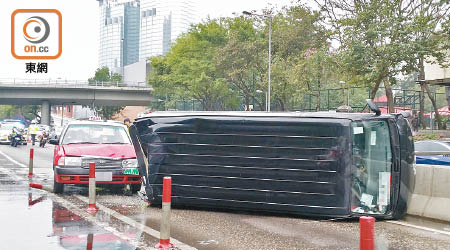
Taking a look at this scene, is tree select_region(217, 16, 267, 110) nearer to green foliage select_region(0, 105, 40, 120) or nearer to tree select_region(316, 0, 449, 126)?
tree select_region(316, 0, 449, 126)

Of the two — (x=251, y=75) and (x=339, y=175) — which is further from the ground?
(x=251, y=75)

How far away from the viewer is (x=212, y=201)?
33.3 feet

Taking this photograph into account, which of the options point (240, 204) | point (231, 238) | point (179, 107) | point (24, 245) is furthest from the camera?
point (179, 107)

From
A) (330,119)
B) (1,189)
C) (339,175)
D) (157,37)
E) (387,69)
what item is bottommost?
(1,189)

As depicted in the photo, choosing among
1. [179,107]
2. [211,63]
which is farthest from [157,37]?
[211,63]

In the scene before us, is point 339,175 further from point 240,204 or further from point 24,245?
point 24,245

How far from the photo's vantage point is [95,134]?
13.4 metres

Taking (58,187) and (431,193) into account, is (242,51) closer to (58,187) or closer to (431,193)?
(58,187)

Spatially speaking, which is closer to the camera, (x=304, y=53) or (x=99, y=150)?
(x=99, y=150)

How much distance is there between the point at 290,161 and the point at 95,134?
565cm

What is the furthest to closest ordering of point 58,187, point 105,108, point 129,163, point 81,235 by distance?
1. point 105,108
2. point 58,187
3. point 129,163
4. point 81,235

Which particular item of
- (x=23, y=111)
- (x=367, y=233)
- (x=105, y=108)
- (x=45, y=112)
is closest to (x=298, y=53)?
(x=367, y=233)

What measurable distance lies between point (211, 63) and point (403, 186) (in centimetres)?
4252

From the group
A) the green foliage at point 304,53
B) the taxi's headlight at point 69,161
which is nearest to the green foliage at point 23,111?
the green foliage at point 304,53
